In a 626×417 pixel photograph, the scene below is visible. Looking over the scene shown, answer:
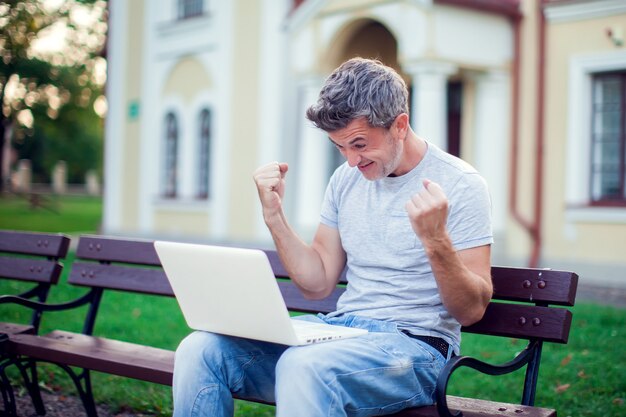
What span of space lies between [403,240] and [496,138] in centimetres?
975

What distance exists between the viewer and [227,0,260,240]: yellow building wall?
50.3 ft

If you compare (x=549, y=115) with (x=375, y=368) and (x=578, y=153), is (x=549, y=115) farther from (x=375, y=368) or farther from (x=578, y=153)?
(x=375, y=368)

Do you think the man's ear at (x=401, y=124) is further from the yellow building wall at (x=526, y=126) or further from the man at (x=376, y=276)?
the yellow building wall at (x=526, y=126)

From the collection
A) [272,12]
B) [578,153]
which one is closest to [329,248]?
[578,153]

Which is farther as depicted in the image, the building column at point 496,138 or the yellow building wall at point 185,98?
the yellow building wall at point 185,98

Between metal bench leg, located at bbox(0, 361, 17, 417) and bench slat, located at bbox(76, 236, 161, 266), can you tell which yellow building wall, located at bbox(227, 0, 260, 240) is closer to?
bench slat, located at bbox(76, 236, 161, 266)

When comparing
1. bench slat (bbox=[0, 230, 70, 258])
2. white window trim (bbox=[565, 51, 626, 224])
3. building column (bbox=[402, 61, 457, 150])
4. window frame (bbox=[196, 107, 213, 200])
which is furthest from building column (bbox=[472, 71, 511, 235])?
bench slat (bbox=[0, 230, 70, 258])

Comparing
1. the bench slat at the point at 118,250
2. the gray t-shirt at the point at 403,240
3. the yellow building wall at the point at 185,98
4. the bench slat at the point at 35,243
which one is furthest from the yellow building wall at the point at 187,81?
the gray t-shirt at the point at 403,240

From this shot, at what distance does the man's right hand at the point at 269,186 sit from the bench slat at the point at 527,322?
2.96ft

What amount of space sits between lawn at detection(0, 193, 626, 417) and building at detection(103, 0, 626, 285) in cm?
368

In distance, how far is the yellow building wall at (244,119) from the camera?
1533cm

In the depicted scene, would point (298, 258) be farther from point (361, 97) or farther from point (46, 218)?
point (46, 218)

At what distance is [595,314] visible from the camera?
7.84 metres

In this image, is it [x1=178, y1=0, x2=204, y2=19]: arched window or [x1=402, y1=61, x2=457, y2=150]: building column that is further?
[x1=178, y1=0, x2=204, y2=19]: arched window
